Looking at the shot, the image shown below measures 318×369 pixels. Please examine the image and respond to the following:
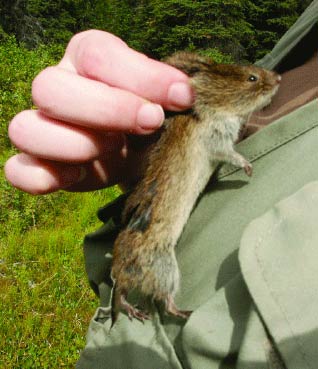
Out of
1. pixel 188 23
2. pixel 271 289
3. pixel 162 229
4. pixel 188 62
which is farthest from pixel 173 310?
pixel 188 23

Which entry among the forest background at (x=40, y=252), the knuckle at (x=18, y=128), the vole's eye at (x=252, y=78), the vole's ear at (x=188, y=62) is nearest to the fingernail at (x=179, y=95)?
the knuckle at (x=18, y=128)

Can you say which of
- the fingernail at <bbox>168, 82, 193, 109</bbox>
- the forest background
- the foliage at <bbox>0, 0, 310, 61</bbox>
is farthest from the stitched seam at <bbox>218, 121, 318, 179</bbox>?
the foliage at <bbox>0, 0, 310, 61</bbox>

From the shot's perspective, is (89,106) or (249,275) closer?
(249,275)

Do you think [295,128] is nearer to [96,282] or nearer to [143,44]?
[96,282]

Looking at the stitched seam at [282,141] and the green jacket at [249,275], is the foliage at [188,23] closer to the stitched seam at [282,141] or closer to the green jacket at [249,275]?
the green jacket at [249,275]

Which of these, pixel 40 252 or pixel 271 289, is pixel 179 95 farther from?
pixel 40 252
